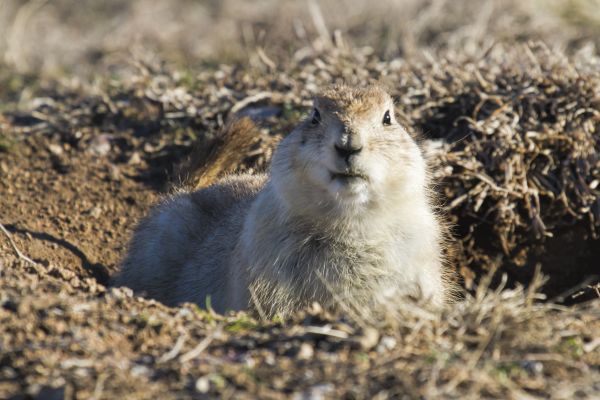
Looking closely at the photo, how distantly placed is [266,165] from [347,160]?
2.51 m

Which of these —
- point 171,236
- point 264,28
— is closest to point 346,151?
point 171,236

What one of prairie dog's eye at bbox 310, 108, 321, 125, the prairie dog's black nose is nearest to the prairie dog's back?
prairie dog's eye at bbox 310, 108, 321, 125

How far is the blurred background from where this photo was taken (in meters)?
9.26

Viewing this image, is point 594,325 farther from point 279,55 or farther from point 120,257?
point 279,55

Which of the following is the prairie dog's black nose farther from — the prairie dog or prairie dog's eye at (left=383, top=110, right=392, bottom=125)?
prairie dog's eye at (left=383, top=110, right=392, bottom=125)

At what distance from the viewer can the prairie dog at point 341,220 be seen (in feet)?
14.5

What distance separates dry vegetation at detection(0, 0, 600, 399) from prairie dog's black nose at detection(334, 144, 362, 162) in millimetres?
900

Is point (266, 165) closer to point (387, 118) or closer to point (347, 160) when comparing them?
point (387, 118)

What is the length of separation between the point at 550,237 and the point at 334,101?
2.79 m

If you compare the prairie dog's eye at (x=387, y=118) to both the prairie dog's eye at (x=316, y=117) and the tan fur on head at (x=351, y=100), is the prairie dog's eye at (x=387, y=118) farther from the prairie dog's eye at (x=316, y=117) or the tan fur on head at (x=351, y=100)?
the prairie dog's eye at (x=316, y=117)

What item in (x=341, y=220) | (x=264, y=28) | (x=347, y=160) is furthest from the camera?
(x=264, y=28)

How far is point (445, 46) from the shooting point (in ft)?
29.6

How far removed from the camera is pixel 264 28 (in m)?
12.2

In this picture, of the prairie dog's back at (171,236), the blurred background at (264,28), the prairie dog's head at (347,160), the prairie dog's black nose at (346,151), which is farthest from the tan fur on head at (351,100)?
the blurred background at (264,28)
